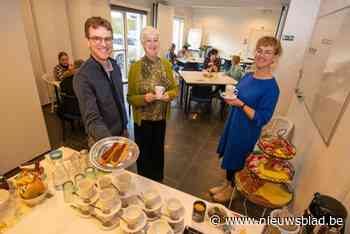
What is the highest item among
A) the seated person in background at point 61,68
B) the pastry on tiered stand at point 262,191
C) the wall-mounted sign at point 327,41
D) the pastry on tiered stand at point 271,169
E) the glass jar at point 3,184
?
the wall-mounted sign at point 327,41

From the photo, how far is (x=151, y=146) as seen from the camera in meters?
1.91

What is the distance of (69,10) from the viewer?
3.96m

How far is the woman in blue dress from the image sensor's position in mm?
1393

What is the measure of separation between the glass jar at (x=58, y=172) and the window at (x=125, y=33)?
4.74 m

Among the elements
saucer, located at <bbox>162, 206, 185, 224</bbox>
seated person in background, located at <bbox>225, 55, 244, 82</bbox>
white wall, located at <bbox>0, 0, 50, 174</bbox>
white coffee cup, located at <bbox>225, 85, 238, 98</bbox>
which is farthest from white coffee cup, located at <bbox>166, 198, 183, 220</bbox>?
seated person in background, located at <bbox>225, 55, 244, 82</bbox>

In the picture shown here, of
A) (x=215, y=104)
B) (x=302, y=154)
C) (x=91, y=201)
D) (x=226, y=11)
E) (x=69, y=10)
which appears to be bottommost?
(x=215, y=104)

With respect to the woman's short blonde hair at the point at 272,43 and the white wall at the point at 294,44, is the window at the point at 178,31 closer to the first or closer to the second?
the white wall at the point at 294,44

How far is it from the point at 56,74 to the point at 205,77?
9.69ft

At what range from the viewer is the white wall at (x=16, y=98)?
1903 mm

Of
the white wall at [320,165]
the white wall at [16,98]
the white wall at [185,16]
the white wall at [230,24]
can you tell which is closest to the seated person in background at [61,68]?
the white wall at [16,98]

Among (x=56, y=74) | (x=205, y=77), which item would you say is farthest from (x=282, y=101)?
(x=56, y=74)

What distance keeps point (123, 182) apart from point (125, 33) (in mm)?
5877

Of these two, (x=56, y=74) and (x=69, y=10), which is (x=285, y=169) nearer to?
(x=56, y=74)

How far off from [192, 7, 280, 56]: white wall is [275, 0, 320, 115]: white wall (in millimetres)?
6180
